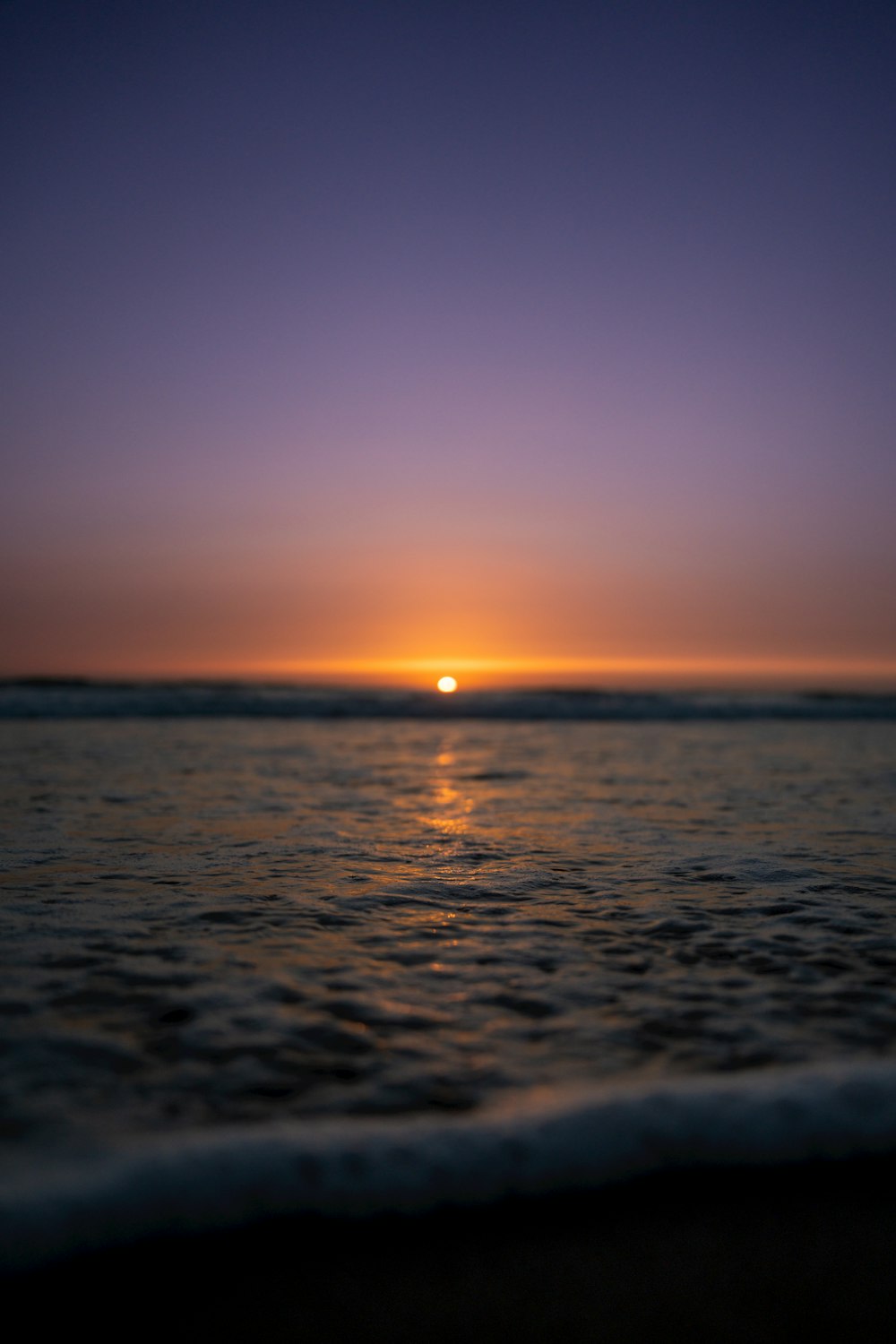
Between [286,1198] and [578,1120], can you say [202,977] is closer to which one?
[286,1198]

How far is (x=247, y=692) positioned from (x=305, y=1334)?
25238 mm

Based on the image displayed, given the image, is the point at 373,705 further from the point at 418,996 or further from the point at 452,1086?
the point at 452,1086

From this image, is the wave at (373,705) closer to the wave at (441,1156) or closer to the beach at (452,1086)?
the beach at (452,1086)

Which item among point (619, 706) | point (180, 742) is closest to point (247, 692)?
point (619, 706)

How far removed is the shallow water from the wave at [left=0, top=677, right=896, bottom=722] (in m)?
13.8

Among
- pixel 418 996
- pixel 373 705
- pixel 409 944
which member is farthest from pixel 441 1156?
pixel 373 705

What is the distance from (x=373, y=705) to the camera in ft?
76.4

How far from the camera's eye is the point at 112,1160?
6.40 ft

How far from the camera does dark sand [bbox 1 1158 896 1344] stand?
1.66 m

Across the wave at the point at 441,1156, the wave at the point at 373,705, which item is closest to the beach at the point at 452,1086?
the wave at the point at 441,1156

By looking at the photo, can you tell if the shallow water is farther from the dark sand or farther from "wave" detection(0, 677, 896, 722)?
"wave" detection(0, 677, 896, 722)

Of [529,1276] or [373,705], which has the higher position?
[373,705]

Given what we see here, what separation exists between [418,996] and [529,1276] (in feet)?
3.90

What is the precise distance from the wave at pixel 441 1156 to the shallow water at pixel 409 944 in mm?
119
